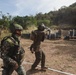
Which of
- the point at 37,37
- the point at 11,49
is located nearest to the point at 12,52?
the point at 11,49

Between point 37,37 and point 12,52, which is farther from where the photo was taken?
point 37,37

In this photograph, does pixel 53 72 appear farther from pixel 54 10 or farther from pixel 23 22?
pixel 54 10

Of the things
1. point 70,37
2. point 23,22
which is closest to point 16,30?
point 70,37

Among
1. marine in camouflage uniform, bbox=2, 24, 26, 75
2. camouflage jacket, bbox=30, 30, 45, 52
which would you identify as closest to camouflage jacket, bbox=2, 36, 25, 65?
marine in camouflage uniform, bbox=2, 24, 26, 75

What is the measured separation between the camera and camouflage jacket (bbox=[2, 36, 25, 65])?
487 cm

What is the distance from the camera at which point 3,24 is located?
25.8 meters

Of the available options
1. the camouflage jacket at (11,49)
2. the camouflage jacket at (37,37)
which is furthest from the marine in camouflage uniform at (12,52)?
the camouflage jacket at (37,37)

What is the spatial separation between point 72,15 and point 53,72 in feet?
133

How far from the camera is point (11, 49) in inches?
193

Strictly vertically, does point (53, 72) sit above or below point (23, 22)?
below

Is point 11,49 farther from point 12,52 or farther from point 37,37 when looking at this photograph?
point 37,37

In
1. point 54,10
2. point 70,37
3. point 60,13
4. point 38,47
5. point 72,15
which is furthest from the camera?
point 54,10

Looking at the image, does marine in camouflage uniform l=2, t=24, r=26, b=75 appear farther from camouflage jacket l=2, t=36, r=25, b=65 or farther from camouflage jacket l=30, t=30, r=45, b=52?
camouflage jacket l=30, t=30, r=45, b=52

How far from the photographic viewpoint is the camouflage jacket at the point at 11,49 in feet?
16.0
